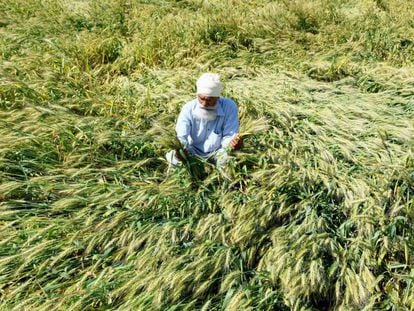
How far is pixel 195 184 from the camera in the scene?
3.26 meters

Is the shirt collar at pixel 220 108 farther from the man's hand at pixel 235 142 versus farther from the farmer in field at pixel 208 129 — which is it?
the man's hand at pixel 235 142

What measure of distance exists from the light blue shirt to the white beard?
2 cm

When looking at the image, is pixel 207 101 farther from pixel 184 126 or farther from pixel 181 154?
pixel 181 154

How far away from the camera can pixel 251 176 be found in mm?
3367

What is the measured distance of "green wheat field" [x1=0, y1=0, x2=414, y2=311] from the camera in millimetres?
2611

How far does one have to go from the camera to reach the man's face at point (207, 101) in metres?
3.20

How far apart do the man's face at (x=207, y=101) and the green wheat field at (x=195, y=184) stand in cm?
36

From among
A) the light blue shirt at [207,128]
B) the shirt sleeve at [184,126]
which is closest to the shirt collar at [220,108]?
the light blue shirt at [207,128]

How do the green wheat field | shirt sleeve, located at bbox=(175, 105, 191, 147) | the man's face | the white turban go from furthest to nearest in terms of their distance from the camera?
1. shirt sleeve, located at bbox=(175, 105, 191, 147)
2. the man's face
3. the white turban
4. the green wheat field

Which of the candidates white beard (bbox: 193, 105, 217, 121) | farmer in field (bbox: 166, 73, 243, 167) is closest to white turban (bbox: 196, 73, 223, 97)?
farmer in field (bbox: 166, 73, 243, 167)

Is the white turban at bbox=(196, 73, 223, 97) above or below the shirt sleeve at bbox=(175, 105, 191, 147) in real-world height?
above

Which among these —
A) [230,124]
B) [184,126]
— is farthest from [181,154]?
[230,124]

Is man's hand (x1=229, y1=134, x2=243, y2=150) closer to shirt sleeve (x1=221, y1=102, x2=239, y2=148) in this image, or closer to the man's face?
shirt sleeve (x1=221, y1=102, x2=239, y2=148)

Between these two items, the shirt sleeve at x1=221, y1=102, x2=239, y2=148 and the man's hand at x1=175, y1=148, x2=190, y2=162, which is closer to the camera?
the man's hand at x1=175, y1=148, x2=190, y2=162
